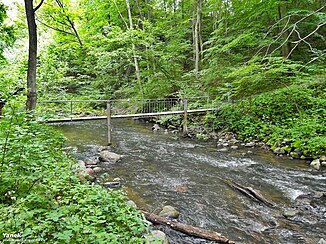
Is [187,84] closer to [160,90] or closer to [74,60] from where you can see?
[160,90]

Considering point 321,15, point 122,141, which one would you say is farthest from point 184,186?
point 321,15

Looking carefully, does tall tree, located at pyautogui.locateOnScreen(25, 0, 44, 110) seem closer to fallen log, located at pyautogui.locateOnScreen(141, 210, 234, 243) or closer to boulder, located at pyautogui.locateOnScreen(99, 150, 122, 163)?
boulder, located at pyautogui.locateOnScreen(99, 150, 122, 163)

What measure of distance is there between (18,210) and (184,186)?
10.9ft

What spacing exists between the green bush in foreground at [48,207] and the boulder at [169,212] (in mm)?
997

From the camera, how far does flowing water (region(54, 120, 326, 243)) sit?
10.7 feet

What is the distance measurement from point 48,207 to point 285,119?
25.8 ft

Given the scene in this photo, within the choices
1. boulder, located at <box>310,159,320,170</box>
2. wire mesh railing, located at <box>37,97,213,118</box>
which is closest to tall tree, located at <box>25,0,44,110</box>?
wire mesh railing, located at <box>37,97,213,118</box>

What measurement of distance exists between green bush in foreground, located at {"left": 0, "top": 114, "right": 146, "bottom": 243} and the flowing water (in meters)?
1.05

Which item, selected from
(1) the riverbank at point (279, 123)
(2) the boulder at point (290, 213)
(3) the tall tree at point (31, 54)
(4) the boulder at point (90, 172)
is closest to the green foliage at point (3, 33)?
(3) the tall tree at point (31, 54)

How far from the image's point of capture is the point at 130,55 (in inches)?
468

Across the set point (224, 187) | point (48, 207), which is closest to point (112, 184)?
point (224, 187)

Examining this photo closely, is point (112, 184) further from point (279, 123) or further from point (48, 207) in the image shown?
point (279, 123)

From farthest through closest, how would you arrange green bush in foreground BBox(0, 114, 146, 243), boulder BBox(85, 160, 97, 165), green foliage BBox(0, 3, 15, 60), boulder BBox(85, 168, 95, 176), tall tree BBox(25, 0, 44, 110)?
boulder BBox(85, 160, 97, 165) → tall tree BBox(25, 0, 44, 110) → boulder BBox(85, 168, 95, 176) → green foliage BBox(0, 3, 15, 60) → green bush in foreground BBox(0, 114, 146, 243)

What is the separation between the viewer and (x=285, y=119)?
8031mm
